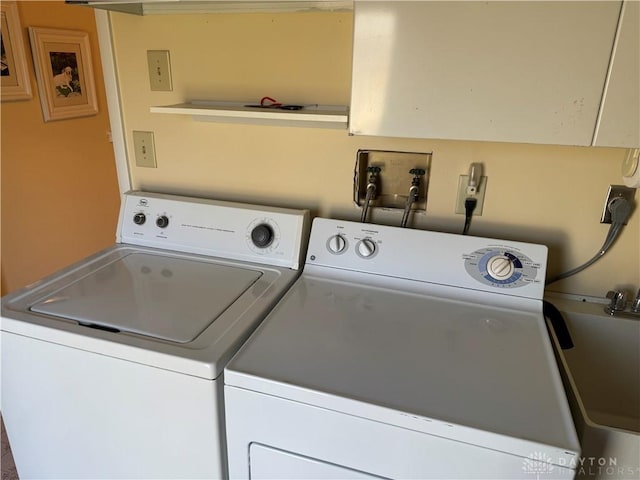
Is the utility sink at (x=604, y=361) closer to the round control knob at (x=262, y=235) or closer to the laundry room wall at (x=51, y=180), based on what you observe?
the round control knob at (x=262, y=235)

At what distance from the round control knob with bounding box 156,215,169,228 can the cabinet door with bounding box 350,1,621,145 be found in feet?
2.58

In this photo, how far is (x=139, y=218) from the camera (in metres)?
1.52

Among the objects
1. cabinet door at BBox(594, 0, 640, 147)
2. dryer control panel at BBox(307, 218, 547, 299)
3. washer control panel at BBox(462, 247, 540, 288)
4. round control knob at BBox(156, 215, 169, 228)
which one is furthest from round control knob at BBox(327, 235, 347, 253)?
cabinet door at BBox(594, 0, 640, 147)

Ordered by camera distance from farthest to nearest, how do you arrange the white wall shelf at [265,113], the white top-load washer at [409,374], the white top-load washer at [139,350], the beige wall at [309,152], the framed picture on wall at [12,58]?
1. the framed picture on wall at [12,58]
2. the beige wall at [309,152]
3. the white wall shelf at [265,113]
4. the white top-load washer at [139,350]
5. the white top-load washer at [409,374]

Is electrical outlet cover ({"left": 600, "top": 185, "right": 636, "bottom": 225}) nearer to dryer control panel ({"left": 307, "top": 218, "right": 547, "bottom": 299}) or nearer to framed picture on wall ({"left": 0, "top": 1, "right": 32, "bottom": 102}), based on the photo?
dryer control panel ({"left": 307, "top": 218, "right": 547, "bottom": 299})

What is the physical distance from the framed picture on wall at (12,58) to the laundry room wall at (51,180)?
4cm

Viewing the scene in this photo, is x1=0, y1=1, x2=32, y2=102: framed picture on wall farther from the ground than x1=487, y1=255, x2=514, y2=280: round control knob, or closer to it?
farther from the ground

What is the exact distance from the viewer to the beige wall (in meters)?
1.25

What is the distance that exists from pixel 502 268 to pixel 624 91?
50 centimetres

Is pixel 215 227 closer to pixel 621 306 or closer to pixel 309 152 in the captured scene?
pixel 309 152

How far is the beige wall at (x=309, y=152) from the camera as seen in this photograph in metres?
1.25

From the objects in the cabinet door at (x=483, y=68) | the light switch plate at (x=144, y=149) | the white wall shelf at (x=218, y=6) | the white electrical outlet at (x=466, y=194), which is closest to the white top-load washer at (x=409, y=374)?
the white electrical outlet at (x=466, y=194)

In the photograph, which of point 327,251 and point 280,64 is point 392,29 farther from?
point 327,251

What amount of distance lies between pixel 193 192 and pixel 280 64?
54cm
